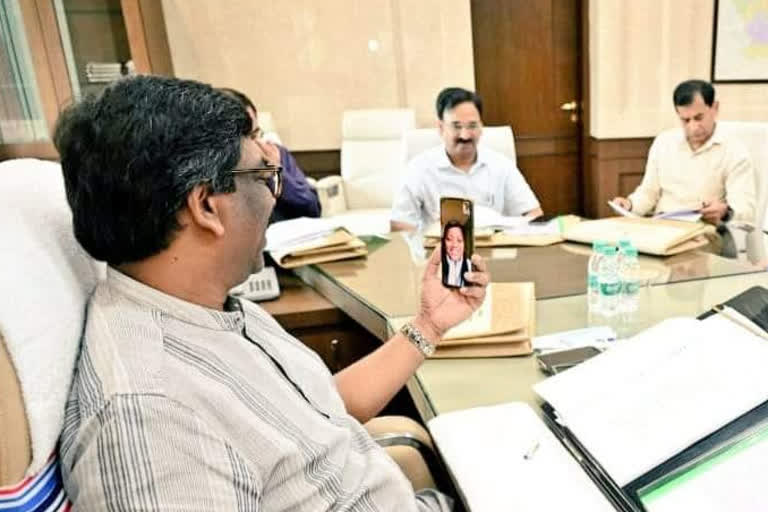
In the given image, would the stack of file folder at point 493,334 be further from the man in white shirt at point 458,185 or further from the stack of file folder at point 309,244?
the man in white shirt at point 458,185

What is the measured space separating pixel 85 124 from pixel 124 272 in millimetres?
170

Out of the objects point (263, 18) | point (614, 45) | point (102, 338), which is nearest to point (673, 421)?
point (102, 338)

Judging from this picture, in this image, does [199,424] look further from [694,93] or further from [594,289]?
[694,93]

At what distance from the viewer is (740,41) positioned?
11.2ft

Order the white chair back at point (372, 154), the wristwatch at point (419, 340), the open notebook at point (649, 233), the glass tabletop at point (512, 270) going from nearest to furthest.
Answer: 1. the wristwatch at point (419, 340)
2. the glass tabletop at point (512, 270)
3. the open notebook at point (649, 233)
4. the white chair back at point (372, 154)

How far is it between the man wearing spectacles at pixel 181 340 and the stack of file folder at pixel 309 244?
0.85 metres

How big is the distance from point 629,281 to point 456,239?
473 millimetres

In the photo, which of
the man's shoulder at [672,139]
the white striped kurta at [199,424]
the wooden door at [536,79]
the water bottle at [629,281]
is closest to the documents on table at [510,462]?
the white striped kurta at [199,424]

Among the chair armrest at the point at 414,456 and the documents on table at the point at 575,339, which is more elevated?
the documents on table at the point at 575,339

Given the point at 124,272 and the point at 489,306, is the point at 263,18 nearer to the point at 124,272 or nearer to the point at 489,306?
the point at 489,306

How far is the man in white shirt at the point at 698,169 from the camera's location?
7.22 feet

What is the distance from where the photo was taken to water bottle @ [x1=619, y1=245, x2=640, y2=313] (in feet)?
3.82

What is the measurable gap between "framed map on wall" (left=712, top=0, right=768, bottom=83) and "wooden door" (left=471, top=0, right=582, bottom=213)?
2.72 ft

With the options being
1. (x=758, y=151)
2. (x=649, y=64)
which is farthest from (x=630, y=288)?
(x=649, y=64)
